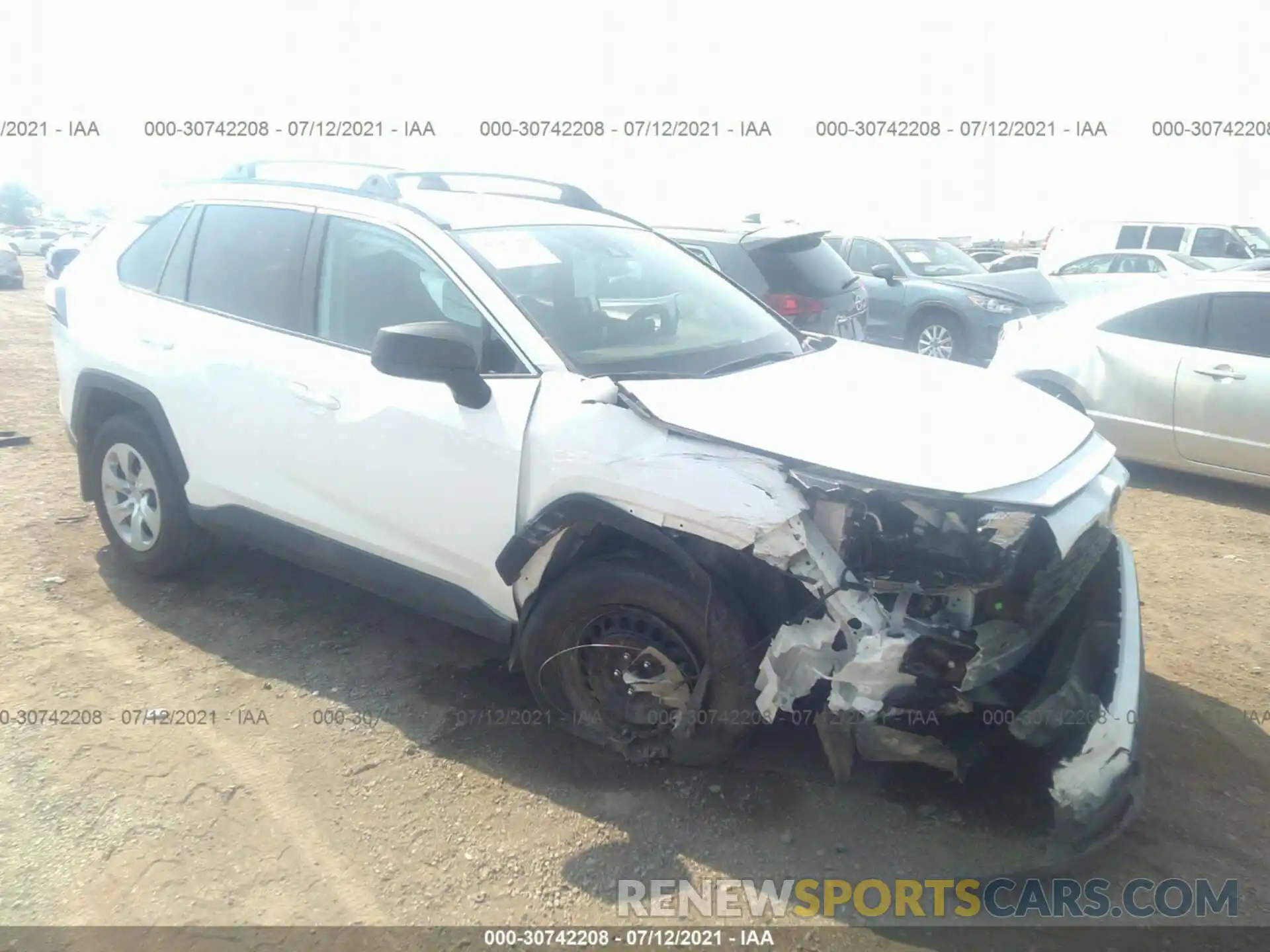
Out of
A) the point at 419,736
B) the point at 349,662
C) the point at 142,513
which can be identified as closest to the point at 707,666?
the point at 419,736

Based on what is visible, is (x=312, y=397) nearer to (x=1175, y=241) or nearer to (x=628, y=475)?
(x=628, y=475)

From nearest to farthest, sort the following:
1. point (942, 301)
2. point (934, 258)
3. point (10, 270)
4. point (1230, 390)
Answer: point (1230, 390)
point (942, 301)
point (934, 258)
point (10, 270)

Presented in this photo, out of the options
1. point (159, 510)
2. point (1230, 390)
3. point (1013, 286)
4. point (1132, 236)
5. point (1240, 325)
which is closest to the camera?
point (159, 510)

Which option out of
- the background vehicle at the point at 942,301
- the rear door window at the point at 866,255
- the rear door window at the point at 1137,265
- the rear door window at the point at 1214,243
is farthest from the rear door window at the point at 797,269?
the rear door window at the point at 1214,243

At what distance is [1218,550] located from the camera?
17.3ft

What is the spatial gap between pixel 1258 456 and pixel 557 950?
537 cm

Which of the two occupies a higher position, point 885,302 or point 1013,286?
point 1013,286

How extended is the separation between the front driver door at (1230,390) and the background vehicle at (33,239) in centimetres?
3258

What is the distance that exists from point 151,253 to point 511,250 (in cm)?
204

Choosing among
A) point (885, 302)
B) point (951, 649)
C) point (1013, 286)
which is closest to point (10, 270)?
point (885, 302)

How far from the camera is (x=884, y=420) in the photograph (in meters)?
2.99

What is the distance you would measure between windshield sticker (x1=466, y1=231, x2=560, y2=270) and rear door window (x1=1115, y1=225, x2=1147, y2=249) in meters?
15.6

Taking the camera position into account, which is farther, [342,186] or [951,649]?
[342,186]

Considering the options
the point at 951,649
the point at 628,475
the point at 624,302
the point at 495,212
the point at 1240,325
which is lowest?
the point at 951,649
